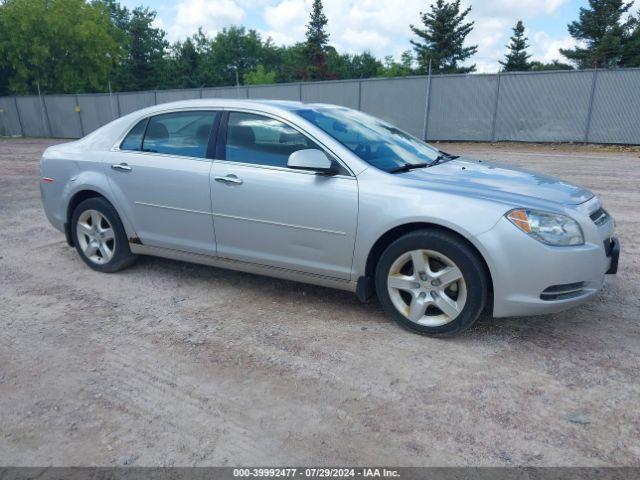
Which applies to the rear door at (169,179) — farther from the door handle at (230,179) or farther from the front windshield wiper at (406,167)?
the front windshield wiper at (406,167)

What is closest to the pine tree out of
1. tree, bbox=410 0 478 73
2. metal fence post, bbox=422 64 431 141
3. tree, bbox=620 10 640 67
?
tree, bbox=410 0 478 73

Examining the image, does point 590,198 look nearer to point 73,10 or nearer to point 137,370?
point 137,370

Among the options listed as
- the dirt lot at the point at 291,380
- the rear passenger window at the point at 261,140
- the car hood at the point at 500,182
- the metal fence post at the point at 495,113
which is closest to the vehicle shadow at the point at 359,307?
the dirt lot at the point at 291,380

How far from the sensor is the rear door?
159 inches

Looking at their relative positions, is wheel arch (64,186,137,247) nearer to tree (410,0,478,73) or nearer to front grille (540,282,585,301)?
front grille (540,282,585,301)

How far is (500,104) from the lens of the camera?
60.3ft

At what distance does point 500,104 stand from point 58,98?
24588 millimetres

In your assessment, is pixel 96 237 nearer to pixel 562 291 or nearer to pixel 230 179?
pixel 230 179

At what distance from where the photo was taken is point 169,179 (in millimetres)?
4121

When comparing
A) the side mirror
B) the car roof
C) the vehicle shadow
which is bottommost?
the vehicle shadow

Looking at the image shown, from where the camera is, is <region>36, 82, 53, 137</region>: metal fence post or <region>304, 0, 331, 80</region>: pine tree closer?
<region>36, 82, 53, 137</region>: metal fence post

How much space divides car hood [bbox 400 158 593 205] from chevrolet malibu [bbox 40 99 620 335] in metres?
0.02

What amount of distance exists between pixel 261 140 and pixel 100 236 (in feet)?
6.36

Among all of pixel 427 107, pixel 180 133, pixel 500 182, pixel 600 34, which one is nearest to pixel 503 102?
pixel 427 107
